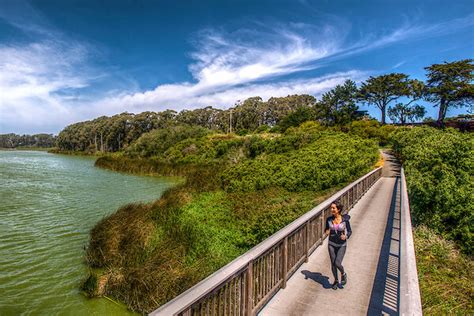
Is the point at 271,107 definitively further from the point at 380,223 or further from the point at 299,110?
the point at 380,223

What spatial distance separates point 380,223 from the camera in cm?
835

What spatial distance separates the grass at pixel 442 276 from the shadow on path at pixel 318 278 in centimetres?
157

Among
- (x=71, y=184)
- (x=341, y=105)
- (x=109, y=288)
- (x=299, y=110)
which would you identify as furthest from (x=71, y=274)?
(x=341, y=105)

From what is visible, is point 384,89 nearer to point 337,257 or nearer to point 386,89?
point 386,89

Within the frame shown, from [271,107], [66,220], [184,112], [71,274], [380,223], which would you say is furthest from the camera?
[184,112]

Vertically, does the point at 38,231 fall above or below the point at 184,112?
below

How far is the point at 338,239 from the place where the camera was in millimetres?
4582

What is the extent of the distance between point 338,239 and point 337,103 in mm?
49302

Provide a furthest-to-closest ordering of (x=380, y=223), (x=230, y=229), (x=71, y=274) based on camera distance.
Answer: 1. (x=230, y=229)
2. (x=380, y=223)
3. (x=71, y=274)

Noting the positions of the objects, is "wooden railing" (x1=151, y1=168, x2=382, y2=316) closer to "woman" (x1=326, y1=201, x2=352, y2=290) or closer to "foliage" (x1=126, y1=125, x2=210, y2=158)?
"woman" (x1=326, y1=201, x2=352, y2=290)

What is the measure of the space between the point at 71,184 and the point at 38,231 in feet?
37.5

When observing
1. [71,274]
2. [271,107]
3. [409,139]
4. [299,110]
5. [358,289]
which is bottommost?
[71,274]

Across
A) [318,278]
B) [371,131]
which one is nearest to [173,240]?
[318,278]

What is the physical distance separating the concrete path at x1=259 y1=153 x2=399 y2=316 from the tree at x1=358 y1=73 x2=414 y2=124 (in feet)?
163
